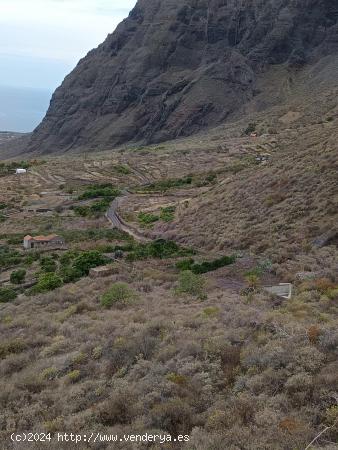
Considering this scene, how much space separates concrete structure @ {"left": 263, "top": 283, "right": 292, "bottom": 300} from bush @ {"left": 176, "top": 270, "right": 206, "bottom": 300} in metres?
2.24

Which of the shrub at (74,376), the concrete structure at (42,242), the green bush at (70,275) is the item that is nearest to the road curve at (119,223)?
the concrete structure at (42,242)

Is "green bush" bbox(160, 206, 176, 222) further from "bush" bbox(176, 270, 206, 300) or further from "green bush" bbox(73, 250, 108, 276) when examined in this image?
"bush" bbox(176, 270, 206, 300)

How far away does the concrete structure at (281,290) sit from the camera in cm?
1558

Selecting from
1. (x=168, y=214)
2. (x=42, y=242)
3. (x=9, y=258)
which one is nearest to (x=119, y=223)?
(x=168, y=214)

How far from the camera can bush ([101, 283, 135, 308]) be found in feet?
55.5

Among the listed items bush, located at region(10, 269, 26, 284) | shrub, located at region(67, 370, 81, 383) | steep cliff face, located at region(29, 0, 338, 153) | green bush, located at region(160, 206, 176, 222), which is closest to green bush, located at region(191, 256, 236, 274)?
bush, located at region(10, 269, 26, 284)

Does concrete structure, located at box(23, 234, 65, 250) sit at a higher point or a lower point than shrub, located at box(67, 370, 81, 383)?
lower

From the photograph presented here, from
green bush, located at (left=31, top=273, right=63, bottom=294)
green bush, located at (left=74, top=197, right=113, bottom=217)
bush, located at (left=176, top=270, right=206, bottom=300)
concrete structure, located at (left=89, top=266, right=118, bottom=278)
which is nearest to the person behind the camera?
bush, located at (left=176, top=270, right=206, bottom=300)

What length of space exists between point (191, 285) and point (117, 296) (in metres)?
2.67

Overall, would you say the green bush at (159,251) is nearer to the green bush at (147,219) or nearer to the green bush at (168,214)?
the green bush at (168,214)

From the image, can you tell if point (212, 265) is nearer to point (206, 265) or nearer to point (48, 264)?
point (206, 265)

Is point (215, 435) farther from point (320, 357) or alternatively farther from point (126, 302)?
point (126, 302)

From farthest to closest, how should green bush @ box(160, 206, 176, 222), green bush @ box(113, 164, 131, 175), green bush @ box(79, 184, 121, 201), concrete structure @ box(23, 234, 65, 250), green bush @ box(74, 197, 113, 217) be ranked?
green bush @ box(113, 164, 131, 175) < green bush @ box(79, 184, 121, 201) < green bush @ box(74, 197, 113, 217) < green bush @ box(160, 206, 176, 222) < concrete structure @ box(23, 234, 65, 250)

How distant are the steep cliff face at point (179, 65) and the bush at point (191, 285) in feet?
295
